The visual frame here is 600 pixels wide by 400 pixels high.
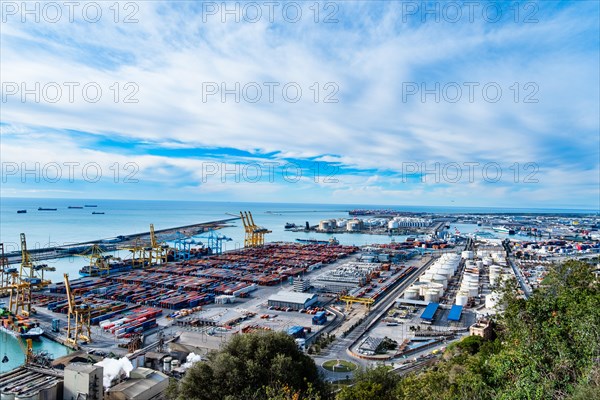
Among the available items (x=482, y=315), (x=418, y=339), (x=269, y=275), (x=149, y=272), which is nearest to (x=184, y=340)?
(x=418, y=339)

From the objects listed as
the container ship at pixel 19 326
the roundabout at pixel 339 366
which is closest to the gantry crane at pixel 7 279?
the container ship at pixel 19 326

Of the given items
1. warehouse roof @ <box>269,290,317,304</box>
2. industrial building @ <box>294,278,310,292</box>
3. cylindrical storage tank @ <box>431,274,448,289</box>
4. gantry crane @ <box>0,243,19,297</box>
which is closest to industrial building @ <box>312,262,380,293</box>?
industrial building @ <box>294,278,310,292</box>

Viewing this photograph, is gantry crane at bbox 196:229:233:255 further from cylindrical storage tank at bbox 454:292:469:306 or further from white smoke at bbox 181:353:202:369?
white smoke at bbox 181:353:202:369

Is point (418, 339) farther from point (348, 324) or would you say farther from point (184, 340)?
point (184, 340)

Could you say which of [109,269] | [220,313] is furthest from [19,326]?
[109,269]

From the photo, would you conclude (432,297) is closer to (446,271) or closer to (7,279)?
(446,271)

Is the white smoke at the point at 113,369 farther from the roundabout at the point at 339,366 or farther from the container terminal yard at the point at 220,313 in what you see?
the roundabout at the point at 339,366
